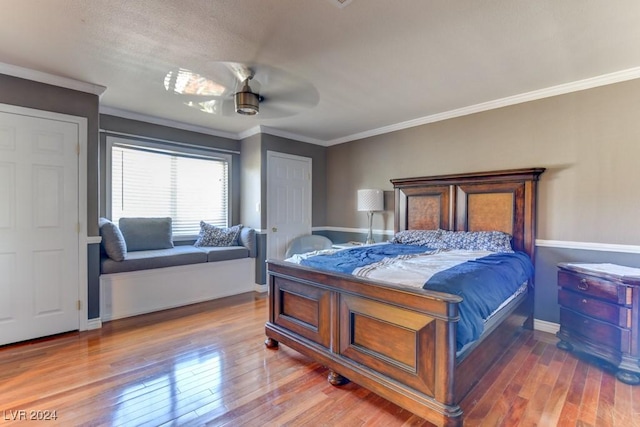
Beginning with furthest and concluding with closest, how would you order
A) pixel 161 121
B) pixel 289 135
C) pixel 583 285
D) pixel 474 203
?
1. pixel 289 135
2. pixel 161 121
3. pixel 474 203
4. pixel 583 285

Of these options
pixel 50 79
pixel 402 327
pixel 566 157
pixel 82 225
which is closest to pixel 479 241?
pixel 566 157

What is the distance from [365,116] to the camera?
3.88m

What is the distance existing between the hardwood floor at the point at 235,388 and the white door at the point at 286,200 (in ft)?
6.54

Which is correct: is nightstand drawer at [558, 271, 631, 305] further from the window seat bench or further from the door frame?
the door frame

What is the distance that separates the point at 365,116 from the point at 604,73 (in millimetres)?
2281

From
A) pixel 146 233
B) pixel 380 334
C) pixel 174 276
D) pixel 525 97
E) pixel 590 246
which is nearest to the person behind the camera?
pixel 380 334

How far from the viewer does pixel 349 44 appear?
2203mm

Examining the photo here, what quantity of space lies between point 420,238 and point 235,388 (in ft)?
8.15

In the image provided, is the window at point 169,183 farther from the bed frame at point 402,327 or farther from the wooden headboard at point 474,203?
the wooden headboard at point 474,203

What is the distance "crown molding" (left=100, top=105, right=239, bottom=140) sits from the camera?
3.64 m

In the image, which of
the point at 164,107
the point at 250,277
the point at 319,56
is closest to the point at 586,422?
the point at 319,56

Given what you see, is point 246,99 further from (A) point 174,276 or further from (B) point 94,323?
(B) point 94,323

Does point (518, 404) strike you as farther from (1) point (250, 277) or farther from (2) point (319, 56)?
(1) point (250, 277)

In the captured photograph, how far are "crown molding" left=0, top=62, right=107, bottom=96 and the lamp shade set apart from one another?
321 centimetres
